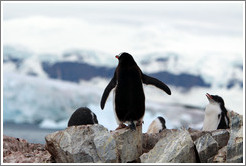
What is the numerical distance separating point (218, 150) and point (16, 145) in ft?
5.90

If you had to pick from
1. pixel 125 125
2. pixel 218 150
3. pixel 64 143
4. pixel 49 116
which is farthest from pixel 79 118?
pixel 49 116

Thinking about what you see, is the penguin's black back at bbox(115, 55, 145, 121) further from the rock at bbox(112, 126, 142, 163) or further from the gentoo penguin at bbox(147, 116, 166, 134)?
the gentoo penguin at bbox(147, 116, 166, 134)

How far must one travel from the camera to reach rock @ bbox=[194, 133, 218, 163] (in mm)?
3447

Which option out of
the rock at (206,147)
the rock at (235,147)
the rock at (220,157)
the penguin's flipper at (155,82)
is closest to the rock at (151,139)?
the penguin's flipper at (155,82)

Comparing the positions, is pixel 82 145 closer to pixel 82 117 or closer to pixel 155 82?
pixel 82 117

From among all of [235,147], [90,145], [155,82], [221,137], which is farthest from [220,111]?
[90,145]

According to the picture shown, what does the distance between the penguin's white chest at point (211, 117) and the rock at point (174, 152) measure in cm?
158

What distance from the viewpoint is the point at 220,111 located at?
5062 mm

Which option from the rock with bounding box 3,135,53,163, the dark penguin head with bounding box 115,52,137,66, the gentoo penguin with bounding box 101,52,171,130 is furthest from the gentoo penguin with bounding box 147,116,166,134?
the rock with bounding box 3,135,53,163

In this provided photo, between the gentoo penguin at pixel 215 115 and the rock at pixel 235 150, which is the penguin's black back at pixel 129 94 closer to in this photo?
the rock at pixel 235 150

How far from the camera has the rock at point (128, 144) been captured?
3501 mm

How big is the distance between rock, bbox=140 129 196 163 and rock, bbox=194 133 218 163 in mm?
61

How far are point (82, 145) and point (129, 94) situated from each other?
72cm

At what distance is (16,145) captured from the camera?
396cm
